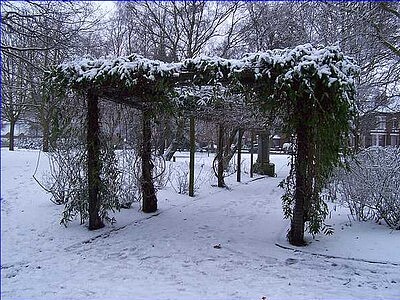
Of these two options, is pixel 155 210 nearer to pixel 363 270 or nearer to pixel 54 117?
pixel 54 117

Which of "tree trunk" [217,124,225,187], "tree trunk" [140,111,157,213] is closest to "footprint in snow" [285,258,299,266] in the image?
"tree trunk" [140,111,157,213]

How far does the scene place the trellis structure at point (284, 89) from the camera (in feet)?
15.6

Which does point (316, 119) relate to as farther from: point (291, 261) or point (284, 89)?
point (291, 261)

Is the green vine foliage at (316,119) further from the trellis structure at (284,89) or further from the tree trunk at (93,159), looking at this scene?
the tree trunk at (93,159)

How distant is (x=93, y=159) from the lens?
20.3 ft

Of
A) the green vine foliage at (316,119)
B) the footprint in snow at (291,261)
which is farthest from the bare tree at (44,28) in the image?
the footprint in snow at (291,261)

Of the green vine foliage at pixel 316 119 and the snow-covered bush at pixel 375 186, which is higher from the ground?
the green vine foliage at pixel 316 119


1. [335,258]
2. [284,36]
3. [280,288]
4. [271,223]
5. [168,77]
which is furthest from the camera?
[284,36]

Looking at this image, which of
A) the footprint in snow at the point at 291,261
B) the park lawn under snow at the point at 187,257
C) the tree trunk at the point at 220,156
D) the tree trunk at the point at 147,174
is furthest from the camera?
the tree trunk at the point at 220,156

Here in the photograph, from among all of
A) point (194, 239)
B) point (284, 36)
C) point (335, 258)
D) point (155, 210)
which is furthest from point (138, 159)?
point (284, 36)

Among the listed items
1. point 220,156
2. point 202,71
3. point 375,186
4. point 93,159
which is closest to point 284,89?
point 202,71

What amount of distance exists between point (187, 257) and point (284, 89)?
253 centimetres

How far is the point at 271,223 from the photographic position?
696 centimetres

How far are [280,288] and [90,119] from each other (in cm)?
404
